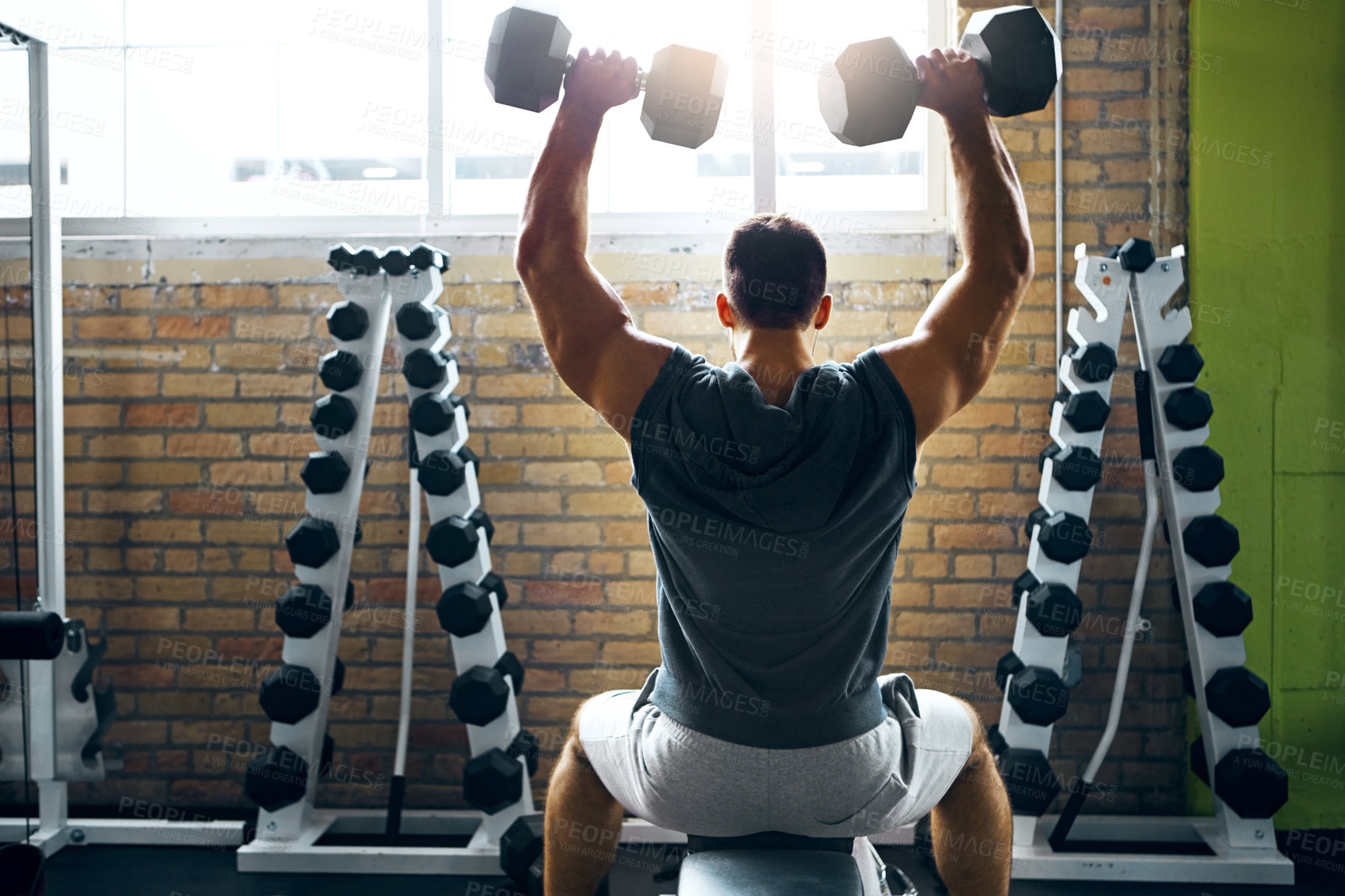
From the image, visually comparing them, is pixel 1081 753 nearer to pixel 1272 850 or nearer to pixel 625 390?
pixel 1272 850

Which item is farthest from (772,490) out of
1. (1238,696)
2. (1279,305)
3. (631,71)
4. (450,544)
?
(1279,305)

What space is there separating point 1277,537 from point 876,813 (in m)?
1.72

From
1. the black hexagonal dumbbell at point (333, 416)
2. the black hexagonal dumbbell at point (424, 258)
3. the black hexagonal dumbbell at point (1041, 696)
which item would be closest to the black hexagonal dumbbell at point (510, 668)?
the black hexagonal dumbbell at point (333, 416)

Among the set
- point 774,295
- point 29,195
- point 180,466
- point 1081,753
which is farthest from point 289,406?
point 1081,753

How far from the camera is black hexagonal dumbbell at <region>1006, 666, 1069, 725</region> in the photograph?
2.08m

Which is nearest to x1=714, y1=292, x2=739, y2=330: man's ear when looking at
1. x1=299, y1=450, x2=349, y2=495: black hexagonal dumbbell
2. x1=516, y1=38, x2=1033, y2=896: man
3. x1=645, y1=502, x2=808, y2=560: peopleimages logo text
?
x1=516, y1=38, x2=1033, y2=896: man

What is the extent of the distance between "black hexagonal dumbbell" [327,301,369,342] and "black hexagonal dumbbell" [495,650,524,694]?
→ 0.84 m

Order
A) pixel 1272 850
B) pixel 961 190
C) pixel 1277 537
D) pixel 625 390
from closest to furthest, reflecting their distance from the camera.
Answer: pixel 625 390 → pixel 961 190 → pixel 1272 850 → pixel 1277 537

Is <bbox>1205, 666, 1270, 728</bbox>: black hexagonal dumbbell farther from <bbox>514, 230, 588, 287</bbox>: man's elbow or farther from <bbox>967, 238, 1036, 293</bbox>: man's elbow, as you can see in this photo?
<bbox>514, 230, 588, 287</bbox>: man's elbow

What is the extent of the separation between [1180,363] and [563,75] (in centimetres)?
153

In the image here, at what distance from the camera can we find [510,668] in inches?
84.7

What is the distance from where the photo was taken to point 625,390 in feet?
4.00

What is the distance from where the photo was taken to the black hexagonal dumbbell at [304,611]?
212 centimetres

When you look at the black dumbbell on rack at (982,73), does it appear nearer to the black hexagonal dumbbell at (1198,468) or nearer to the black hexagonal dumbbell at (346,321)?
the black hexagonal dumbbell at (1198,468)
